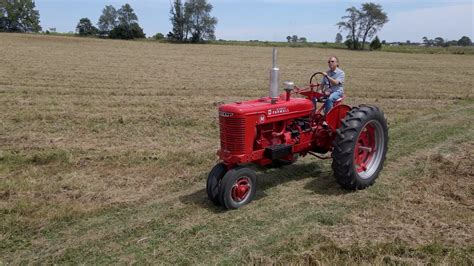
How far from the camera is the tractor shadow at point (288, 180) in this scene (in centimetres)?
538

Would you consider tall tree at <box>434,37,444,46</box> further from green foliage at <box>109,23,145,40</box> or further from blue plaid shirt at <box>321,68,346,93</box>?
blue plaid shirt at <box>321,68,346,93</box>

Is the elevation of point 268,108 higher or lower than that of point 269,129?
higher

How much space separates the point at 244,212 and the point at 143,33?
8336cm

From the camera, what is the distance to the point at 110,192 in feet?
18.2

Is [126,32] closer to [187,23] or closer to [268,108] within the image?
[187,23]

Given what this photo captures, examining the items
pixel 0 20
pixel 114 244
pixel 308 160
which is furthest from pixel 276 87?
pixel 0 20

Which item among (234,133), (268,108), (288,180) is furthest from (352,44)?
(234,133)

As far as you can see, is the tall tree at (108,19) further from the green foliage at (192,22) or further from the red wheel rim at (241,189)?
the red wheel rim at (241,189)

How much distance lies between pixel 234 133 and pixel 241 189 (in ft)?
2.16

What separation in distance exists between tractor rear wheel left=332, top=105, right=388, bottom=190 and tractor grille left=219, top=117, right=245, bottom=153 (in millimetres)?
1227

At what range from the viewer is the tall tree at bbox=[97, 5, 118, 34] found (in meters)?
109

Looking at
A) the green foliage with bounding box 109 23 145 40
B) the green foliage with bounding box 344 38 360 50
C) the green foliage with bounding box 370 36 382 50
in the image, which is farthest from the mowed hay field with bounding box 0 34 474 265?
the green foliage with bounding box 109 23 145 40

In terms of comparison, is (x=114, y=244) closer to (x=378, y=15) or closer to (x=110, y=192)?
(x=110, y=192)

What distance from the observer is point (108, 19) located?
4323 inches
